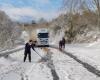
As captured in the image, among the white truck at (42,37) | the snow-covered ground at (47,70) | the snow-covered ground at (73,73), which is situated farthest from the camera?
the white truck at (42,37)

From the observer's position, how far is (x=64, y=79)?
14812 mm

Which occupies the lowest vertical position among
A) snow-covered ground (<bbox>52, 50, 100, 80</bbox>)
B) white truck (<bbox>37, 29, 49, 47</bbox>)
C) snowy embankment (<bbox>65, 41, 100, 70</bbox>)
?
snowy embankment (<bbox>65, 41, 100, 70</bbox>)

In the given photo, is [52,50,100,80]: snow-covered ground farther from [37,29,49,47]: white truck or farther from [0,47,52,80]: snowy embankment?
[37,29,49,47]: white truck

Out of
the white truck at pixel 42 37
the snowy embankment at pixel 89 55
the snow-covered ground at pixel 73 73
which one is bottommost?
the snowy embankment at pixel 89 55

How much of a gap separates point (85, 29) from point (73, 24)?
5.70 m

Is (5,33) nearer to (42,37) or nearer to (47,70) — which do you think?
(42,37)

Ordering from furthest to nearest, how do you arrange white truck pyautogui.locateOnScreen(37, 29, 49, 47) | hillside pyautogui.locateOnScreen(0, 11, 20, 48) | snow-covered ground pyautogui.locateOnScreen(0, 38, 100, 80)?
hillside pyautogui.locateOnScreen(0, 11, 20, 48) → white truck pyautogui.locateOnScreen(37, 29, 49, 47) → snow-covered ground pyautogui.locateOnScreen(0, 38, 100, 80)

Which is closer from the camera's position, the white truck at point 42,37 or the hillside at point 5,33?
the white truck at point 42,37

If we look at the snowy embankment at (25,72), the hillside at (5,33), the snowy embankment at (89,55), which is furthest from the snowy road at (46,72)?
the hillside at (5,33)

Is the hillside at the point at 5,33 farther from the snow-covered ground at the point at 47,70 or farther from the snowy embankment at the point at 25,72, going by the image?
the snowy embankment at the point at 25,72

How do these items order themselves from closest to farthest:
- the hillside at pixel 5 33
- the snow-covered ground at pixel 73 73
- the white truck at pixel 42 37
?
the snow-covered ground at pixel 73 73 < the white truck at pixel 42 37 < the hillside at pixel 5 33

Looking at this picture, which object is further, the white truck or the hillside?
the hillside

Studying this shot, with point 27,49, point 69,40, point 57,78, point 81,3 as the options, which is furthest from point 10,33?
point 57,78

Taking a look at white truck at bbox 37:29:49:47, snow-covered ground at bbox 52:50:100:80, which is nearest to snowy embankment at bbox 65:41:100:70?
snow-covered ground at bbox 52:50:100:80
